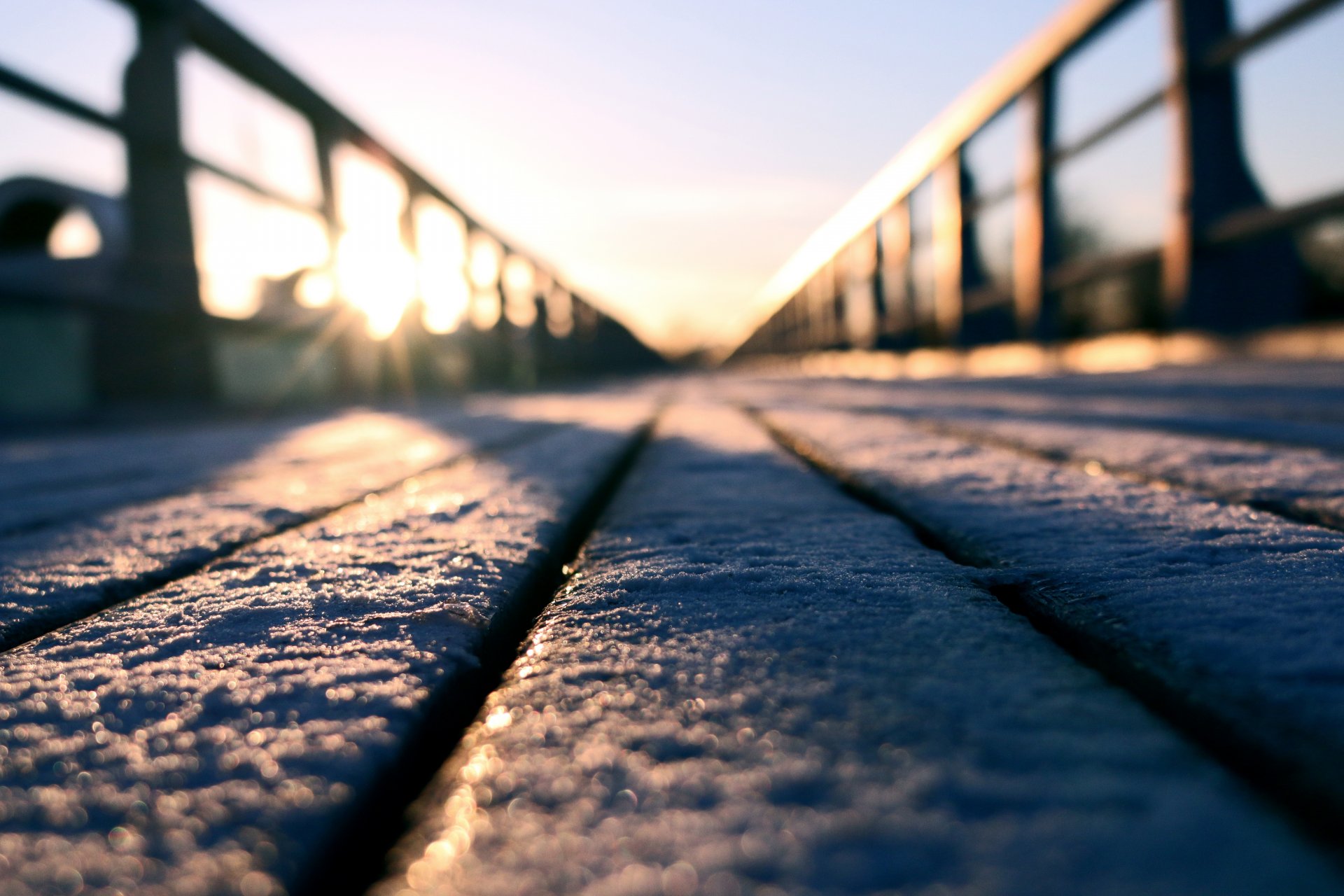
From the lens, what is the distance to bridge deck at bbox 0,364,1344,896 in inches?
11.3

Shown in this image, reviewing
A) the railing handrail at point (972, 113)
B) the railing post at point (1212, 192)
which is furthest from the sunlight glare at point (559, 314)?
the railing post at point (1212, 192)

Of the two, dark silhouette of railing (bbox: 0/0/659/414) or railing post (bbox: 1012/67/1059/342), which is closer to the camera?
dark silhouette of railing (bbox: 0/0/659/414)

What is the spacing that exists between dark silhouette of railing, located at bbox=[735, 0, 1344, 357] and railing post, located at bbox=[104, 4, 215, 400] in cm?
370

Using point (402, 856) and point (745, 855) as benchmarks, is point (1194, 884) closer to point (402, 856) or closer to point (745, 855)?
point (745, 855)

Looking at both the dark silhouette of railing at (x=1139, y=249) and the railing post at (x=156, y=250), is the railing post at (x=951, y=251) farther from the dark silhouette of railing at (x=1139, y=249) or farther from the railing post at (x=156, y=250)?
the railing post at (x=156, y=250)

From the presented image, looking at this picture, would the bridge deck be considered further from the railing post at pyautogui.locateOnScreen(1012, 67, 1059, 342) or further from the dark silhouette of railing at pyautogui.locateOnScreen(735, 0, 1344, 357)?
the railing post at pyautogui.locateOnScreen(1012, 67, 1059, 342)

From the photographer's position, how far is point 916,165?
6.46m

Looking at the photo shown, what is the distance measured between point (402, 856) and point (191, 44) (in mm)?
4090

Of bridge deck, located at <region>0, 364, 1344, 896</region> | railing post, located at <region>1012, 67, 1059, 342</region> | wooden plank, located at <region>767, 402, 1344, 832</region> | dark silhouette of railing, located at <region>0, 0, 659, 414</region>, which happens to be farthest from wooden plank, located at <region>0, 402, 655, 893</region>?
railing post, located at <region>1012, 67, 1059, 342</region>

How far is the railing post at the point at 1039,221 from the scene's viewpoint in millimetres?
4009

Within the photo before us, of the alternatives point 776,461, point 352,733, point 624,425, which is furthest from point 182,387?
point 352,733

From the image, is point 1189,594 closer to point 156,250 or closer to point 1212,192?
point 1212,192

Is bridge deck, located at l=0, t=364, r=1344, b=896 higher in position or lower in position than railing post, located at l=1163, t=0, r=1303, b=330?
lower

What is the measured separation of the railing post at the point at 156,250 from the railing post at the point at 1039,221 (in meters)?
3.91
